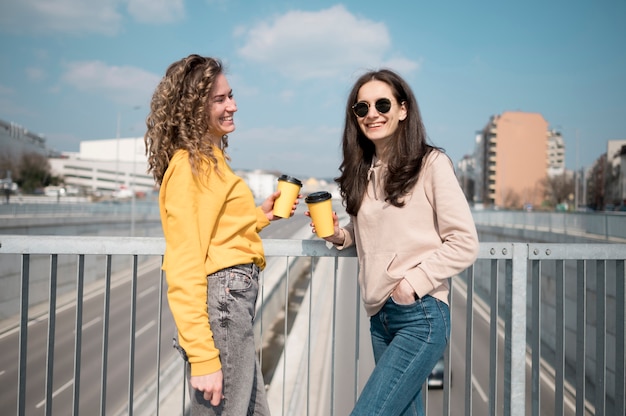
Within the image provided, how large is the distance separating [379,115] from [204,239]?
99 centimetres

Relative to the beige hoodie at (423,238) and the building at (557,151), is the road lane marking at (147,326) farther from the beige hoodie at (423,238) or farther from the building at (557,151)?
the building at (557,151)

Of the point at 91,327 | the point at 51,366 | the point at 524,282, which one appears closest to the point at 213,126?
the point at 51,366

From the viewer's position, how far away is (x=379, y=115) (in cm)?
217

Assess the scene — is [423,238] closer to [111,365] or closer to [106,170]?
[111,365]

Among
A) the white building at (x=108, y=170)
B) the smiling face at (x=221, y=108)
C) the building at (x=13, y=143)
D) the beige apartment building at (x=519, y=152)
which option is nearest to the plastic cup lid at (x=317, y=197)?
the smiling face at (x=221, y=108)

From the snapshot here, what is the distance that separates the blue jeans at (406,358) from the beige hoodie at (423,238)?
0.09 meters

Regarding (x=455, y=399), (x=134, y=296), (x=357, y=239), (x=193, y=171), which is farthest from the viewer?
(x=455, y=399)

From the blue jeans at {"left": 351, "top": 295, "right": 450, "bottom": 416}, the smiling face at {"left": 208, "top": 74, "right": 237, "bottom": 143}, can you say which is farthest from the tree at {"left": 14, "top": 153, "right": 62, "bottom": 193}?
the blue jeans at {"left": 351, "top": 295, "right": 450, "bottom": 416}

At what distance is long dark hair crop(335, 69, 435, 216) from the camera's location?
2.03 m

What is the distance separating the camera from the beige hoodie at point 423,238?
1896 millimetres

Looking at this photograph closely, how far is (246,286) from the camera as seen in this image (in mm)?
1832

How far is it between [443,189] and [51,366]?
2086 millimetres

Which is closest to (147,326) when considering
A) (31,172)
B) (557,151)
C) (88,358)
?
(88,358)

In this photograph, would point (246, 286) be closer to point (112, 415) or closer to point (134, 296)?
point (134, 296)
